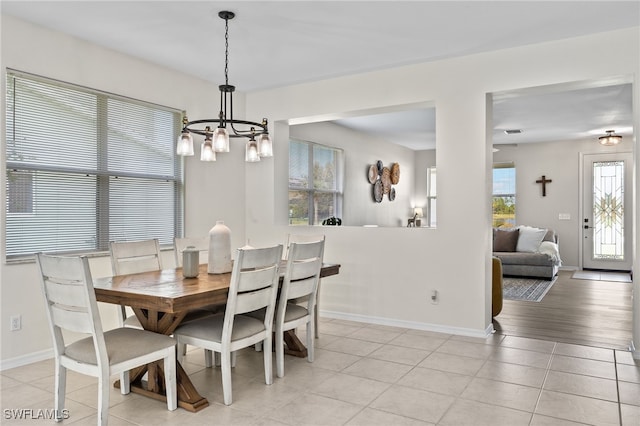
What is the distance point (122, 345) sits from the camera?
247 centimetres

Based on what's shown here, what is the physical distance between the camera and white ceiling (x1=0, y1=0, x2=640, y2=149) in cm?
321

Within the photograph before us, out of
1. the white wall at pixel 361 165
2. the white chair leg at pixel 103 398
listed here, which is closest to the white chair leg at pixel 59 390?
the white chair leg at pixel 103 398

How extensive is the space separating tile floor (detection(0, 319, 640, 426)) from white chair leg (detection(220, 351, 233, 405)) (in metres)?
0.06

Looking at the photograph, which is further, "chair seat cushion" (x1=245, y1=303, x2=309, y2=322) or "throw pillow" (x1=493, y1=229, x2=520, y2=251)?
"throw pillow" (x1=493, y1=229, x2=520, y2=251)

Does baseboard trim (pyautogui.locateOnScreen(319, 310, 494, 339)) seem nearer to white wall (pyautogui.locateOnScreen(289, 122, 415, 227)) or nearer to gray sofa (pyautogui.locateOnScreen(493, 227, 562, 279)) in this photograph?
white wall (pyautogui.locateOnScreen(289, 122, 415, 227))

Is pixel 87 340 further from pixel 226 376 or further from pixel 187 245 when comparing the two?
pixel 187 245

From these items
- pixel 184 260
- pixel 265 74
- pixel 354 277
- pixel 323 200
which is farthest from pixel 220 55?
pixel 323 200

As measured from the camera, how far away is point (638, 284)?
3.56 meters

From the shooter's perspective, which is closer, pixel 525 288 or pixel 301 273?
pixel 301 273

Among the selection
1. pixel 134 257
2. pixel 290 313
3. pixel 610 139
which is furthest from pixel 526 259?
pixel 134 257

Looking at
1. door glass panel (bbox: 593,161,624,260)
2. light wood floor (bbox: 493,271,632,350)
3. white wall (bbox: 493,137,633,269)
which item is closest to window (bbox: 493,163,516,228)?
white wall (bbox: 493,137,633,269)

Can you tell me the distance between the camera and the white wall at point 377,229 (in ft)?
11.7

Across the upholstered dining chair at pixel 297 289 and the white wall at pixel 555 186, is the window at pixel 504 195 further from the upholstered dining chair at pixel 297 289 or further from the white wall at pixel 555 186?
the upholstered dining chair at pixel 297 289

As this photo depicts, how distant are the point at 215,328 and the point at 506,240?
6948 mm
